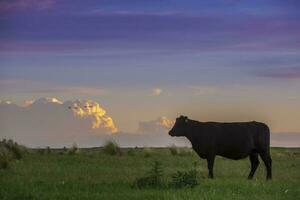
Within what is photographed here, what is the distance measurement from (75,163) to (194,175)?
11.1m

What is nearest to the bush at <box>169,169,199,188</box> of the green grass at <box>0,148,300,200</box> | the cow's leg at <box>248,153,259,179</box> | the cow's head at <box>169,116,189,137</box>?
the green grass at <box>0,148,300,200</box>

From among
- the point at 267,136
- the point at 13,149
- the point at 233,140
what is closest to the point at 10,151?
the point at 13,149

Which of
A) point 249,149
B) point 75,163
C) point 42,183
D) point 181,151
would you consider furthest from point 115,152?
point 42,183

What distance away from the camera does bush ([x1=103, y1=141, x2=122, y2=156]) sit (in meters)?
34.8

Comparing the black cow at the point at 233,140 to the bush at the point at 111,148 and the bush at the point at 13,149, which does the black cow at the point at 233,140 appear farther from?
the bush at the point at 111,148

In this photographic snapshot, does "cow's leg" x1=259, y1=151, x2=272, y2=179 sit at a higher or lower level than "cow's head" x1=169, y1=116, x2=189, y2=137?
lower

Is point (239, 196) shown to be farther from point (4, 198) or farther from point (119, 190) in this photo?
point (4, 198)

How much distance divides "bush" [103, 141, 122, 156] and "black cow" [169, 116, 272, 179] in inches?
431

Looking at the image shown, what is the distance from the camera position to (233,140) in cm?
2394

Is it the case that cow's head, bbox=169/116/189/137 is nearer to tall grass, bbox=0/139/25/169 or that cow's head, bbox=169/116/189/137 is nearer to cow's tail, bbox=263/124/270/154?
cow's tail, bbox=263/124/270/154

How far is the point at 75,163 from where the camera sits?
2638cm

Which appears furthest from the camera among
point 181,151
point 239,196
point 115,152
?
point 181,151

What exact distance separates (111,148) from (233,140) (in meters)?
12.4

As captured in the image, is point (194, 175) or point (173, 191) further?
point (194, 175)
